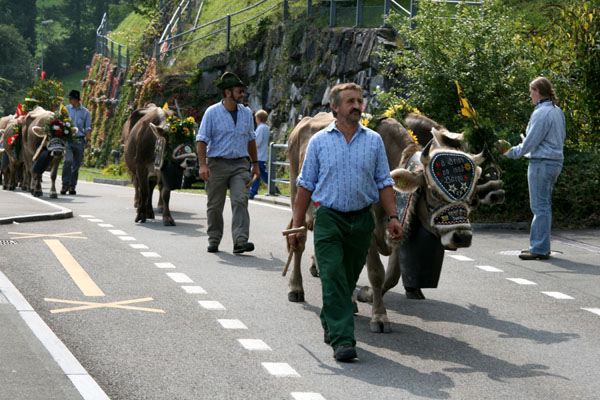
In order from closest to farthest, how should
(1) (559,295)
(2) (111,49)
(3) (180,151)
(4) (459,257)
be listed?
(1) (559,295) < (4) (459,257) < (3) (180,151) < (2) (111,49)

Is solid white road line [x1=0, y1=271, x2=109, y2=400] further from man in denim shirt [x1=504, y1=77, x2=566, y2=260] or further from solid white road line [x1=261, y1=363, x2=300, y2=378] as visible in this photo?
man in denim shirt [x1=504, y1=77, x2=566, y2=260]

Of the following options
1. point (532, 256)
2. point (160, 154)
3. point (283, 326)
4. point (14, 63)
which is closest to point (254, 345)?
point (283, 326)

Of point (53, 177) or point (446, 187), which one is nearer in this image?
point (446, 187)

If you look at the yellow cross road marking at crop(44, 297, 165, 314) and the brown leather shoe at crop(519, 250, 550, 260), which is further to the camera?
the brown leather shoe at crop(519, 250, 550, 260)

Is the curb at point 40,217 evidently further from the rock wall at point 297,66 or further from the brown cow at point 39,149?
the rock wall at point 297,66

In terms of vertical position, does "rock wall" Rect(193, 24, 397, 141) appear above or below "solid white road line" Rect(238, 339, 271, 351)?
above

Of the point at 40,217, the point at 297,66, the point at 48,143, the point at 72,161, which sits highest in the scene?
the point at 297,66

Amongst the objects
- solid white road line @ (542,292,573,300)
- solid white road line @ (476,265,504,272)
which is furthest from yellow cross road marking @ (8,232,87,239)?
solid white road line @ (542,292,573,300)

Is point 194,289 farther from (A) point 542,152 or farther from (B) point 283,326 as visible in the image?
(A) point 542,152

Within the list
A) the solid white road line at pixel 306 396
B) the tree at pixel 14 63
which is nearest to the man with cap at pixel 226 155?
the solid white road line at pixel 306 396

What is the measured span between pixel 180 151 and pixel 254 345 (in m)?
9.60

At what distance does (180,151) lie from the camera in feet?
57.1

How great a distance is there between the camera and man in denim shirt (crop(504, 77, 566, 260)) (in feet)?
45.0

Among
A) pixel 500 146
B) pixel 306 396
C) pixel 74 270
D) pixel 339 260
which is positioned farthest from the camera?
pixel 74 270
